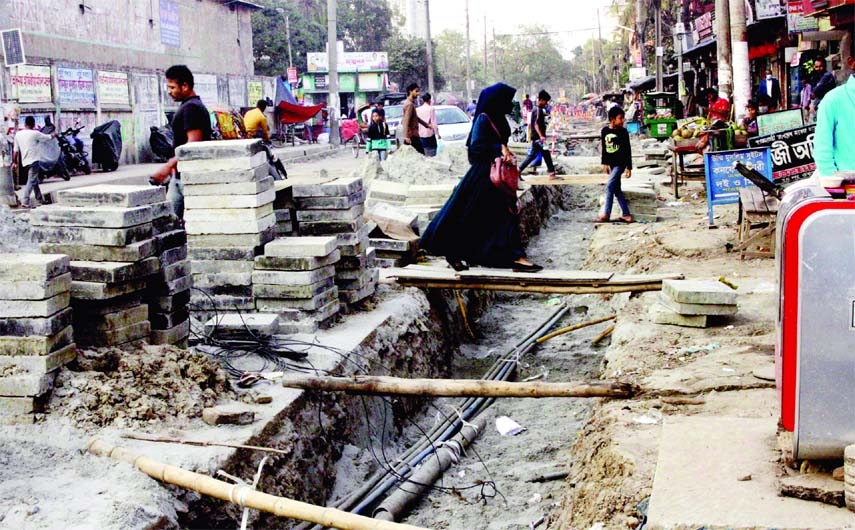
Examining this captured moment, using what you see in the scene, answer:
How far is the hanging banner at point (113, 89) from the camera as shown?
1041 inches

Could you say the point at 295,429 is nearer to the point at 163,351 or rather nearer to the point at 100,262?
the point at 163,351

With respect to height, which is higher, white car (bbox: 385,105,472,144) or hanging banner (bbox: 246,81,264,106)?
hanging banner (bbox: 246,81,264,106)

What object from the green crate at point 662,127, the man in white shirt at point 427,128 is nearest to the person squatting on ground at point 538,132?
the man in white shirt at point 427,128

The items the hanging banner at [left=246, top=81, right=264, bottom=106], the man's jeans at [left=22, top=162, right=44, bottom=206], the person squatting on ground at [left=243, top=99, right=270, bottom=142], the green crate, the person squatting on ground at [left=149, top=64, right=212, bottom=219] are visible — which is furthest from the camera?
the hanging banner at [left=246, top=81, right=264, bottom=106]

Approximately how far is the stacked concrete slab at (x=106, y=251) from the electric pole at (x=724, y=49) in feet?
48.1

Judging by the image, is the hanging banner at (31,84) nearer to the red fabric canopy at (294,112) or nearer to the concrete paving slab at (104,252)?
the red fabric canopy at (294,112)

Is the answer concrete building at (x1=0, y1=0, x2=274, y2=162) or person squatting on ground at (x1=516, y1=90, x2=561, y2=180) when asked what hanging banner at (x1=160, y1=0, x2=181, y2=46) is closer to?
concrete building at (x1=0, y1=0, x2=274, y2=162)

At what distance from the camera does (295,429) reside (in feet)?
18.7

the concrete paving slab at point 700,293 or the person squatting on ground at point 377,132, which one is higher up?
the person squatting on ground at point 377,132

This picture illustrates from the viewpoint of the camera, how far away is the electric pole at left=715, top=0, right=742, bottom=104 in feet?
60.4

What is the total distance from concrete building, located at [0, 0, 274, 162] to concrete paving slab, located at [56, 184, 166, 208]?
12.9 meters

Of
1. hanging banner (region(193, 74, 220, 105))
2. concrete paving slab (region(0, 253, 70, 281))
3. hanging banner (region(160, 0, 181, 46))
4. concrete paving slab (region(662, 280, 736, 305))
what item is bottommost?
concrete paving slab (region(662, 280, 736, 305))

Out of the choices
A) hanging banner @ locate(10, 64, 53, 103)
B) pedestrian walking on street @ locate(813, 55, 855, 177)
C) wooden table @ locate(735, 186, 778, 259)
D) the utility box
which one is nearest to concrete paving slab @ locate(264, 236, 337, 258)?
pedestrian walking on street @ locate(813, 55, 855, 177)

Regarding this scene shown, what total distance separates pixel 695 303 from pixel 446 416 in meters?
2.06
